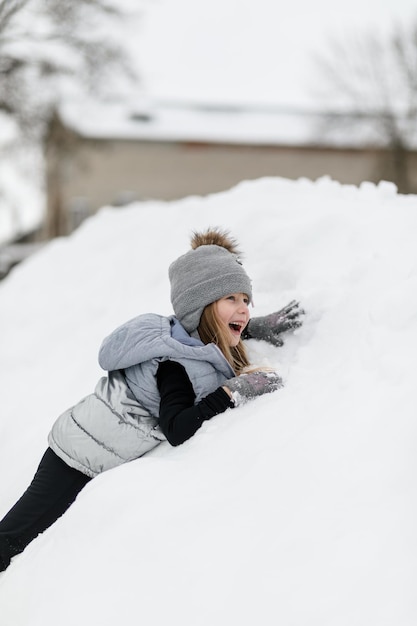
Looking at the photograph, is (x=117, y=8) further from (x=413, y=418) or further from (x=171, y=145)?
(x=171, y=145)

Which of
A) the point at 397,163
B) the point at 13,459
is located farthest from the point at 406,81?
the point at 13,459

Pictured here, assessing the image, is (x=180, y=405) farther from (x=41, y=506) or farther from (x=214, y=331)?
(x=41, y=506)

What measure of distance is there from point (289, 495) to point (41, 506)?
40.7 inches

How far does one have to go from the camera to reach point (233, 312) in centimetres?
266

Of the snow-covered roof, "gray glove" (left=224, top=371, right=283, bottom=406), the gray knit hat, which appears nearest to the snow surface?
"gray glove" (left=224, top=371, right=283, bottom=406)

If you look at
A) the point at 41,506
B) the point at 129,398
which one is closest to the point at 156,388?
the point at 129,398

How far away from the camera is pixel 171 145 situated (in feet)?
107

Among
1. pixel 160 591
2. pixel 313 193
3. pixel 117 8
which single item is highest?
pixel 117 8

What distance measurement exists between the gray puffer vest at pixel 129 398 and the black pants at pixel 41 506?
0.05 m

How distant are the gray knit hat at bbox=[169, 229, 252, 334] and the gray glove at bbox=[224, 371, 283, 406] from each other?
0.99 ft

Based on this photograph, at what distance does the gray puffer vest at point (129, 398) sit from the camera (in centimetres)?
250

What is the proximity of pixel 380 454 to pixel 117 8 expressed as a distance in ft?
45.2

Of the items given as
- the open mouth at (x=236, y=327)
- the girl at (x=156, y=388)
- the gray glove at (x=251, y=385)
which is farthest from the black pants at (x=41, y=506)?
the open mouth at (x=236, y=327)

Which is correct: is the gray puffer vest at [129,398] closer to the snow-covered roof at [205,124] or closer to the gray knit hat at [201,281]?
the gray knit hat at [201,281]
